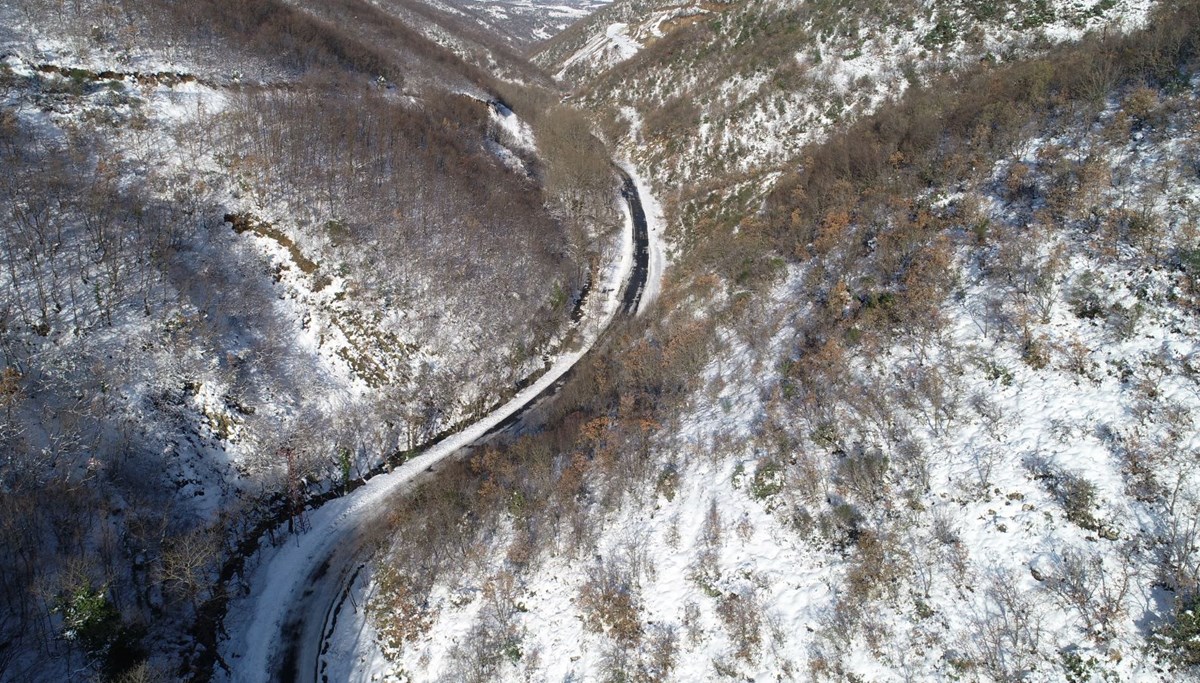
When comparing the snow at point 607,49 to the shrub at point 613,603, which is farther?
the snow at point 607,49

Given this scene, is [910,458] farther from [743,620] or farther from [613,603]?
[613,603]

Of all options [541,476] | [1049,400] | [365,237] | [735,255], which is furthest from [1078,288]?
[365,237]

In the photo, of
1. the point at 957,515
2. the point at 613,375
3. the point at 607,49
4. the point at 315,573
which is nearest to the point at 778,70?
the point at 613,375

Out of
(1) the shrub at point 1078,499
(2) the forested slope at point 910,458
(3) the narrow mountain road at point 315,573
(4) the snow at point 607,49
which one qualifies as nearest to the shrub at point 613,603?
(2) the forested slope at point 910,458

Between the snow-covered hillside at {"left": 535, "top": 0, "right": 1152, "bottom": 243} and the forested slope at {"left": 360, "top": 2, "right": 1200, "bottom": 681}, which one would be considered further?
the snow-covered hillside at {"left": 535, "top": 0, "right": 1152, "bottom": 243}

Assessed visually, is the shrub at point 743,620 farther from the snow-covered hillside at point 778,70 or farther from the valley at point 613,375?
the snow-covered hillside at point 778,70

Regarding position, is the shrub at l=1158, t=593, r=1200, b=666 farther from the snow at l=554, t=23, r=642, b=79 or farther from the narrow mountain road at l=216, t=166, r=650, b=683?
the snow at l=554, t=23, r=642, b=79

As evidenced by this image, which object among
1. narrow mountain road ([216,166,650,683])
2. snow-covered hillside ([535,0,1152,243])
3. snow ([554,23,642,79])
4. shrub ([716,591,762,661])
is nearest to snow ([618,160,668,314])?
snow-covered hillside ([535,0,1152,243])

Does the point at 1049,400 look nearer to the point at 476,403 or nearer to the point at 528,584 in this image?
the point at 528,584
